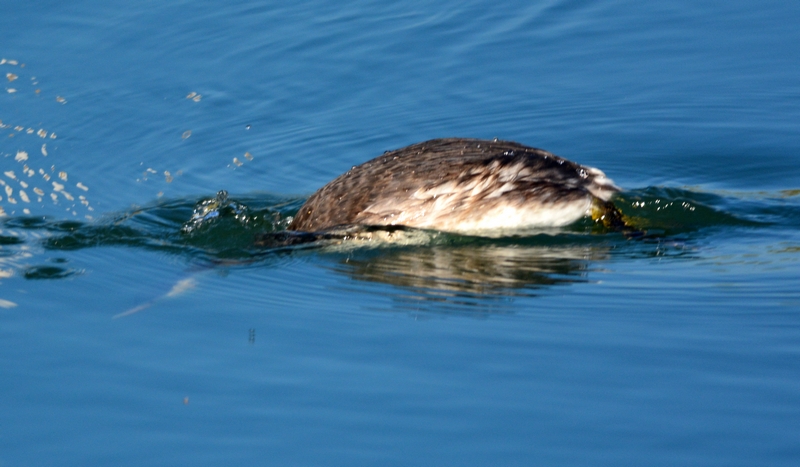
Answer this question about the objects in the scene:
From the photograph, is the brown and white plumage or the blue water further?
the brown and white plumage

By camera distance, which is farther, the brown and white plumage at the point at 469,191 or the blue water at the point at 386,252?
the brown and white plumage at the point at 469,191

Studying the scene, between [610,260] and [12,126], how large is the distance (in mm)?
6959

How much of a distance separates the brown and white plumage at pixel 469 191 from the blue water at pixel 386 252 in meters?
0.20

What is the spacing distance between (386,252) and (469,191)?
2.73 feet

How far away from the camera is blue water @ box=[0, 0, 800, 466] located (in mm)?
5082

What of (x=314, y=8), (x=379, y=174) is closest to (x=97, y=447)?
(x=379, y=174)

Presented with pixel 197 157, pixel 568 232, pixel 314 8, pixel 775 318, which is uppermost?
pixel 314 8

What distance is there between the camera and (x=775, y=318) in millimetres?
6215

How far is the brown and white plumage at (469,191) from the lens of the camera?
811 centimetres

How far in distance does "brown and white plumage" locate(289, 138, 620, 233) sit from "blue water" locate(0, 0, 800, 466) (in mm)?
202

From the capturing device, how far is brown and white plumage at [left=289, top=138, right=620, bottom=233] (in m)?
8.11

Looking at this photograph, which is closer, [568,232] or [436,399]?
[436,399]

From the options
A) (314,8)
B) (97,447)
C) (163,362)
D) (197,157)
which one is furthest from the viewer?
(314,8)

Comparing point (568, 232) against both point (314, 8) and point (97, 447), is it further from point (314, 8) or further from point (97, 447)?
point (314, 8)
